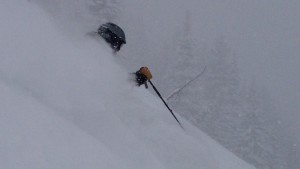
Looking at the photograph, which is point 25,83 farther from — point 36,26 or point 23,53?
point 36,26

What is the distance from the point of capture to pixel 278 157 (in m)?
41.5

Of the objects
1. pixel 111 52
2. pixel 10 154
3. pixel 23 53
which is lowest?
pixel 10 154

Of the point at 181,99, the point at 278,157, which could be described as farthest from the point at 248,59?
the point at 181,99

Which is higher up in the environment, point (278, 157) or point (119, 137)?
point (278, 157)

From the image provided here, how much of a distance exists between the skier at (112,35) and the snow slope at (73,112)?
0.48ft

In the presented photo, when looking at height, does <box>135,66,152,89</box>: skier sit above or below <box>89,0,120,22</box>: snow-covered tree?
below

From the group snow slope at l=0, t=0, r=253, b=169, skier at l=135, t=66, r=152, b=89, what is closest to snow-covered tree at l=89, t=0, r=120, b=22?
snow slope at l=0, t=0, r=253, b=169

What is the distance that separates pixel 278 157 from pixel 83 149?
41.0 m

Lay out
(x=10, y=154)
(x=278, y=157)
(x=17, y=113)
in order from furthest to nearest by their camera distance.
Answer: (x=278, y=157), (x=17, y=113), (x=10, y=154)

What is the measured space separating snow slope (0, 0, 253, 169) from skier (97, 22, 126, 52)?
0.48 feet

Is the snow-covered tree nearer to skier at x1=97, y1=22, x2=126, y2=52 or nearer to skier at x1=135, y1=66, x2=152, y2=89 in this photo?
skier at x1=97, y1=22, x2=126, y2=52

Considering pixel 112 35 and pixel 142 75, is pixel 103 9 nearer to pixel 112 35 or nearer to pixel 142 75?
pixel 112 35

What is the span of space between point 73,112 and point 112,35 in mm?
2593

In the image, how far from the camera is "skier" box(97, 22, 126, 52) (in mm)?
6242
